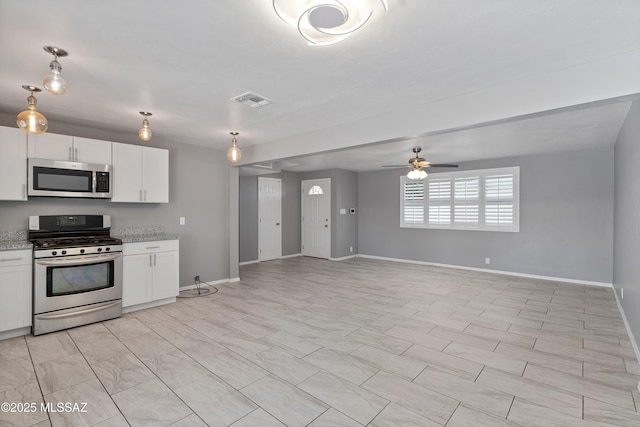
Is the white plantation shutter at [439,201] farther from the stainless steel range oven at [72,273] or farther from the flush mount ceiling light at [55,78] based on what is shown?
the flush mount ceiling light at [55,78]

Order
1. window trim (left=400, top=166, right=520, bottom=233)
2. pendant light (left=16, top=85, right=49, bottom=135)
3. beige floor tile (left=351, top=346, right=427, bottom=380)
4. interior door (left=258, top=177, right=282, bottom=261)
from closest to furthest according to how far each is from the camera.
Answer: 1. pendant light (left=16, top=85, right=49, bottom=135)
2. beige floor tile (left=351, top=346, right=427, bottom=380)
3. window trim (left=400, top=166, right=520, bottom=233)
4. interior door (left=258, top=177, right=282, bottom=261)

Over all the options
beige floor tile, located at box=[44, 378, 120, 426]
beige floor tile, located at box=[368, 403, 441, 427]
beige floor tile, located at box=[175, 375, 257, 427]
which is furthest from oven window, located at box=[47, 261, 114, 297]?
beige floor tile, located at box=[368, 403, 441, 427]

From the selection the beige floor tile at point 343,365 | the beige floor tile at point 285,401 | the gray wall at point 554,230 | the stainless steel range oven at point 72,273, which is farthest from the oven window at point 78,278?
the gray wall at point 554,230

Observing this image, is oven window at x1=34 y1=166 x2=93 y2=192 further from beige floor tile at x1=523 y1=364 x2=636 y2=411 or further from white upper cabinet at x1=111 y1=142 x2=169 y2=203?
beige floor tile at x1=523 y1=364 x2=636 y2=411

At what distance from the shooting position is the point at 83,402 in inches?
87.7

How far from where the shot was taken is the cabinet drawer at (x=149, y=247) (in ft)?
13.3

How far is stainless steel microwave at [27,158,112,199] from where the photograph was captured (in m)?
3.57

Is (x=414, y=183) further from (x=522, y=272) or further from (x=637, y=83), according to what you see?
(x=637, y=83)

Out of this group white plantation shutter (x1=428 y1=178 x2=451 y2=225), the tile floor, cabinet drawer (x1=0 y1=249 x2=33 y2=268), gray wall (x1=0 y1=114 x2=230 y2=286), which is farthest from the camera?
white plantation shutter (x1=428 y1=178 x2=451 y2=225)

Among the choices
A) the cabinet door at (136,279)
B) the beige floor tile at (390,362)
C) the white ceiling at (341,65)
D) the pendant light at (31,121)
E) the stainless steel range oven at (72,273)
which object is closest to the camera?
the white ceiling at (341,65)

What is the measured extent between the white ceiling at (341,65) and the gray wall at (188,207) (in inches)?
36.7

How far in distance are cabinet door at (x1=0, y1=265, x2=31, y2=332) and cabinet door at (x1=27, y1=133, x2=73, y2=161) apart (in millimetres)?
1293

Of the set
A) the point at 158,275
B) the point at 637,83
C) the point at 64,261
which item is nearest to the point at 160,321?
the point at 158,275

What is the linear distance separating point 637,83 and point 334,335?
329 cm
